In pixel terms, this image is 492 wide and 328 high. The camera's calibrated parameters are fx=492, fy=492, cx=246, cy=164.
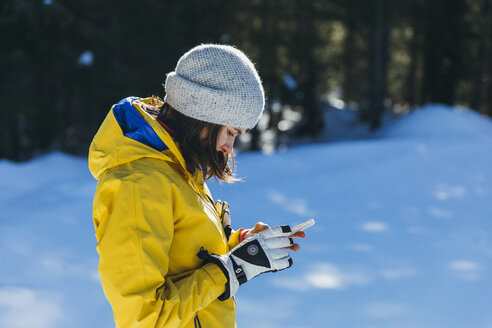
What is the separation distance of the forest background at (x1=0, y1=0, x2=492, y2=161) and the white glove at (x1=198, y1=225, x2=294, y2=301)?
9600 mm

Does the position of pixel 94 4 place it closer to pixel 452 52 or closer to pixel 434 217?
pixel 434 217

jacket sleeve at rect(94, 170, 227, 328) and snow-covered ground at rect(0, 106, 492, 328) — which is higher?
jacket sleeve at rect(94, 170, 227, 328)

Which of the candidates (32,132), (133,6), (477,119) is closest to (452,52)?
(477,119)

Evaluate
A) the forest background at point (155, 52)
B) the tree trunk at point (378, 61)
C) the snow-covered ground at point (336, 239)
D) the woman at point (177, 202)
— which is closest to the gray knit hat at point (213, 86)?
the woman at point (177, 202)

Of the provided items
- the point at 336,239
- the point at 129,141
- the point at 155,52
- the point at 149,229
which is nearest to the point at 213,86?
the point at 129,141

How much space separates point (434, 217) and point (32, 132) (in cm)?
→ 1140

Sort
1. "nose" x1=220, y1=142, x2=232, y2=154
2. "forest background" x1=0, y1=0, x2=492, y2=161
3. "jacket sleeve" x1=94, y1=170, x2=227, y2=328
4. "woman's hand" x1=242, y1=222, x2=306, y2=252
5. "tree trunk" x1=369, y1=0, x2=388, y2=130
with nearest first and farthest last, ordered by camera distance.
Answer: "jacket sleeve" x1=94, y1=170, x2=227, y2=328, "nose" x1=220, y1=142, x2=232, y2=154, "woman's hand" x1=242, y1=222, x2=306, y2=252, "forest background" x1=0, y1=0, x2=492, y2=161, "tree trunk" x1=369, y1=0, x2=388, y2=130

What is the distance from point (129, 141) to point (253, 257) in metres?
0.56

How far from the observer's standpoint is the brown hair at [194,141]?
1579 millimetres

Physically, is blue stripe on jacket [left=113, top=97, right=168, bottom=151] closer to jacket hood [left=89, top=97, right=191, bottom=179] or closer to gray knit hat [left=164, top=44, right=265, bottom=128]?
jacket hood [left=89, top=97, right=191, bottom=179]

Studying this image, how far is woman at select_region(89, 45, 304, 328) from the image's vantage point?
1.39 metres

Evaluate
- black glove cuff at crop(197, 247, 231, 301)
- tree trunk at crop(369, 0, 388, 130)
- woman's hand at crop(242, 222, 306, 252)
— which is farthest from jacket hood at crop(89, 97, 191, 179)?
tree trunk at crop(369, 0, 388, 130)

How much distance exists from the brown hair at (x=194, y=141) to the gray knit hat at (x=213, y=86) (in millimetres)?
38

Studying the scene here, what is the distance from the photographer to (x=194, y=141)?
1.61m
